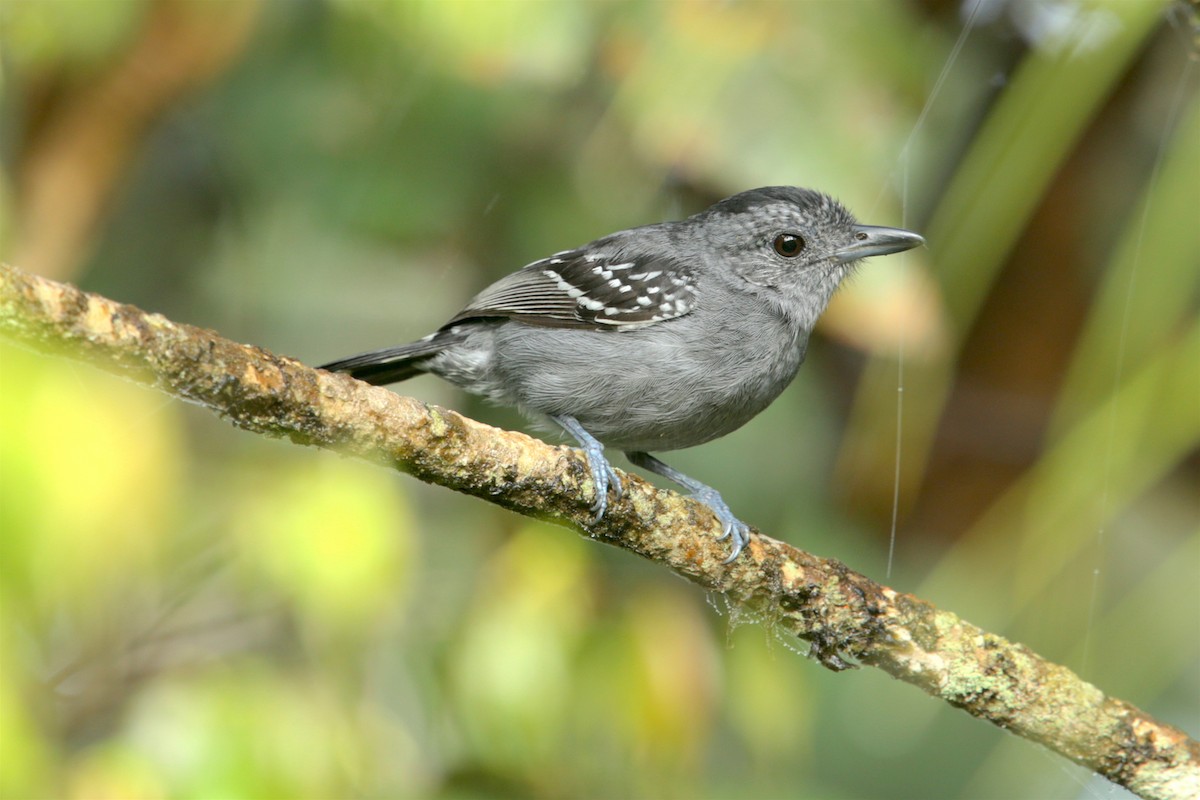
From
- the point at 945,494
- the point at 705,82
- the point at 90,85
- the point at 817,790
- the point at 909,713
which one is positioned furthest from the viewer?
the point at 945,494

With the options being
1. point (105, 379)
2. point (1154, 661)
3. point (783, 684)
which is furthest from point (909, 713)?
point (105, 379)

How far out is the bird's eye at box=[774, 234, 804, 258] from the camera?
4.79 metres

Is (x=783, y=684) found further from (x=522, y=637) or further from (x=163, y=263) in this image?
(x=163, y=263)

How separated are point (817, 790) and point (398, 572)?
1637 mm

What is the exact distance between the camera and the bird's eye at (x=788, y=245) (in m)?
4.79

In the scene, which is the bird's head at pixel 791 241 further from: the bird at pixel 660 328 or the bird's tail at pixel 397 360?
the bird's tail at pixel 397 360

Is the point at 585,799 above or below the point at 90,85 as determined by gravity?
below

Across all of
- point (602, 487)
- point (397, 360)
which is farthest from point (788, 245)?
point (602, 487)

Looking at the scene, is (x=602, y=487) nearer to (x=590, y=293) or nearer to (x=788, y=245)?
(x=590, y=293)

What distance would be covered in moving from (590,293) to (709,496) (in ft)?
3.32

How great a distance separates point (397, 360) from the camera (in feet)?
15.0

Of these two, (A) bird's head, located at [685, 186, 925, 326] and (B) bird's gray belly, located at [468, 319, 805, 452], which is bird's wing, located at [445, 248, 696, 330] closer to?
(B) bird's gray belly, located at [468, 319, 805, 452]

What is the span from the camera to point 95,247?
4898 millimetres

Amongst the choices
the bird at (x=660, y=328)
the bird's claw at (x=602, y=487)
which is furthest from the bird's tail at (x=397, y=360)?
the bird's claw at (x=602, y=487)
